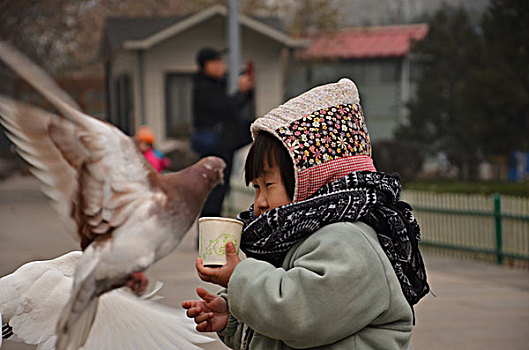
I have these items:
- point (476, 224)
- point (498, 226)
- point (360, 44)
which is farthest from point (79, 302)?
point (360, 44)

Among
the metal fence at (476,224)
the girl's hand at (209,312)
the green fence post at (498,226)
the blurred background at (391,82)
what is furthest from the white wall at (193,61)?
the girl's hand at (209,312)

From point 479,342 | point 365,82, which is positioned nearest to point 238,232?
point 479,342

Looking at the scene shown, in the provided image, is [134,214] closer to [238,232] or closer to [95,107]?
[238,232]

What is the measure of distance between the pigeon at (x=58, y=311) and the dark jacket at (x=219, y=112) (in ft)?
21.5

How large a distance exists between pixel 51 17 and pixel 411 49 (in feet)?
35.2

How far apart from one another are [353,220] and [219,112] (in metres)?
7.16

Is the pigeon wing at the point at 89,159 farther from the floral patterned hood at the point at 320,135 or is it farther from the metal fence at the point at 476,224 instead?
the metal fence at the point at 476,224

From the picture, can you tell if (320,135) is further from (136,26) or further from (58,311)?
(136,26)

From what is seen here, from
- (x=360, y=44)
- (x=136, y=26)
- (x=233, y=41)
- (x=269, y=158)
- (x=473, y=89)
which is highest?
(x=136, y=26)

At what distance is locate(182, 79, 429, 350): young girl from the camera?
99.7 inches

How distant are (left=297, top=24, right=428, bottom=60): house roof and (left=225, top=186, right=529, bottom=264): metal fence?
68.3 ft

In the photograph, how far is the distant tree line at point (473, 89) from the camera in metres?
18.0

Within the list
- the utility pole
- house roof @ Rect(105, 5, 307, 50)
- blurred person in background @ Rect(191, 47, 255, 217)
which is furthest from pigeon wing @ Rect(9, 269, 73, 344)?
house roof @ Rect(105, 5, 307, 50)

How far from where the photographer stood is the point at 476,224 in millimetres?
10109
